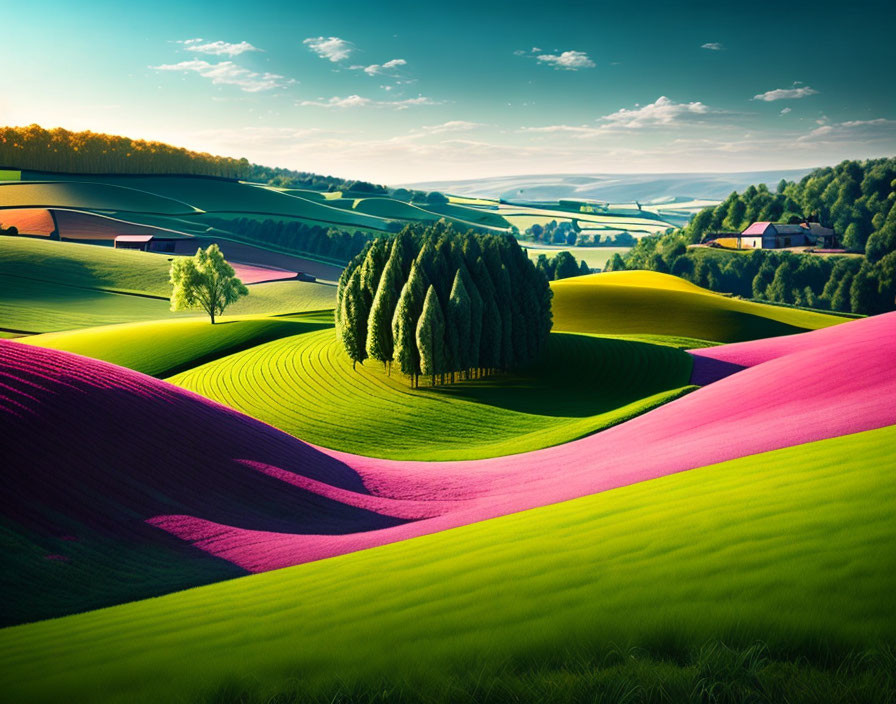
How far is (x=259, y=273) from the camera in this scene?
476 ft

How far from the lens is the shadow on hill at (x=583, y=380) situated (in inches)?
2148

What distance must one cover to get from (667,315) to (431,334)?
52214 millimetres

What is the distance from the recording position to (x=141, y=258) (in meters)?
137

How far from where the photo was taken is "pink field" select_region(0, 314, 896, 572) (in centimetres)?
2189

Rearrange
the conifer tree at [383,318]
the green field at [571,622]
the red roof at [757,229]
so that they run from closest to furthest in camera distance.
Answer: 1. the green field at [571,622]
2. the conifer tree at [383,318]
3. the red roof at [757,229]

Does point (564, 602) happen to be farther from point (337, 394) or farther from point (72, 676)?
point (337, 394)

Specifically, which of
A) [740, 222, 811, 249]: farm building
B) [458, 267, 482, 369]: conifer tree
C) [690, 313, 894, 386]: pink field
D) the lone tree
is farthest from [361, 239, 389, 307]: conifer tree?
[740, 222, 811, 249]: farm building

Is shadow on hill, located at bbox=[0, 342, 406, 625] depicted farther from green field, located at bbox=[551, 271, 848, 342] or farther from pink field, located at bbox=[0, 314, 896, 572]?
green field, located at bbox=[551, 271, 848, 342]

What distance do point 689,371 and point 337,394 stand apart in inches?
1225

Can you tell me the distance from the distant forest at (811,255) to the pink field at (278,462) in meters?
115

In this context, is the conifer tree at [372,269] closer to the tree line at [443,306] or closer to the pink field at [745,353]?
the tree line at [443,306]

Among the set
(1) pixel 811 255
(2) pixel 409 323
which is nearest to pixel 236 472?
(2) pixel 409 323

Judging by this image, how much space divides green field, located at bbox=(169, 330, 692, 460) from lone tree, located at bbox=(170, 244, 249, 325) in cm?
1822

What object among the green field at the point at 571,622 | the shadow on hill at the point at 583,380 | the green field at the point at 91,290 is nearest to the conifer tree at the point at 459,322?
the shadow on hill at the point at 583,380
